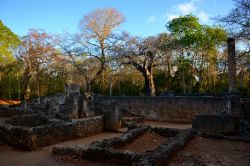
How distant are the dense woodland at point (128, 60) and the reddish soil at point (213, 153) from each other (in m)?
14.2

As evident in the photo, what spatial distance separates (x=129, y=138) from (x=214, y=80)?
24.0 metres

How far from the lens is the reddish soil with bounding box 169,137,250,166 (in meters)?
7.95

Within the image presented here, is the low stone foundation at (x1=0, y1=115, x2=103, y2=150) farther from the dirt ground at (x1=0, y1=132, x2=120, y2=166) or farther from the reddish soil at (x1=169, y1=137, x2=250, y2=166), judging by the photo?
the reddish soil at (x1=169, y1=137, x2=250, y2=166)

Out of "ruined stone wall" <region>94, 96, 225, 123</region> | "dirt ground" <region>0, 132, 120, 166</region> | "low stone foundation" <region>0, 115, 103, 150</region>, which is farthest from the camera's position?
"ruined stone wall" <region>94, 96, 225, 123</region>

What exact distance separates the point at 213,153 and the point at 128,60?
73.6ft

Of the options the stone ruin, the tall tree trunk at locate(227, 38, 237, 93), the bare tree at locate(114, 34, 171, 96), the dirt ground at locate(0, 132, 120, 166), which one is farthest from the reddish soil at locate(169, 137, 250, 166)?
the bare tree at locate(114, 34, 171, 96)

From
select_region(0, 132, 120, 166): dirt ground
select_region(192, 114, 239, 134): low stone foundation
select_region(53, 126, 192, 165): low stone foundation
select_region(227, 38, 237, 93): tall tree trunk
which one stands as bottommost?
select_region(0, 132, 120, 166): dirt ground

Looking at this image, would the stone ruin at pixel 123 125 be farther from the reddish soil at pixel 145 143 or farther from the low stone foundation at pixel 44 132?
the reddish soil at pixel 145 143

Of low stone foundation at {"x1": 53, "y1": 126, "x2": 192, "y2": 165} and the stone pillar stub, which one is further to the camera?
the stone pillar stub

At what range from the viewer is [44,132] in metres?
11.2

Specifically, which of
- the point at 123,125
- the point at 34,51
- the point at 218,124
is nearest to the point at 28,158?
the point at 123,125

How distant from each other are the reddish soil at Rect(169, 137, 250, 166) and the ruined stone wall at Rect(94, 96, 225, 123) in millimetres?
7270

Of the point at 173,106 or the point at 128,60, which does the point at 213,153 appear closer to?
the point at 173,106

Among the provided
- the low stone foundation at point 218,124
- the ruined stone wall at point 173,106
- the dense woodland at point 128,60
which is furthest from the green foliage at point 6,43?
the low stone foundation at point 218,124
